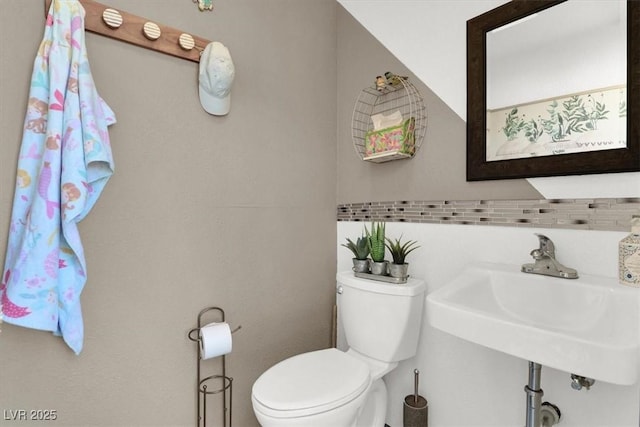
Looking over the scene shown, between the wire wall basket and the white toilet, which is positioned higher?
the wire wall basket

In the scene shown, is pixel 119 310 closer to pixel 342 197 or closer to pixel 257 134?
pixel 257 134

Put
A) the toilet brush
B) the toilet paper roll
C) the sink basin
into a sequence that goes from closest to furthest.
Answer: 1. the sink basin
2. the toilet paper roll
3. the toilet brush

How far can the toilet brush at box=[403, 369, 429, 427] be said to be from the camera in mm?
1405

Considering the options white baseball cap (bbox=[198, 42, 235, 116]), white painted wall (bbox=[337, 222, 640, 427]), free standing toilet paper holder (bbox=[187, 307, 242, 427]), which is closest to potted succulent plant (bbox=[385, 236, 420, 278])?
white painted wall (bbox=[337, 222, 640, 427])

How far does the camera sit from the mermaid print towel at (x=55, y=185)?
38.3 inches

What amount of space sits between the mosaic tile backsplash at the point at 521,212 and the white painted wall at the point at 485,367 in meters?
0.03

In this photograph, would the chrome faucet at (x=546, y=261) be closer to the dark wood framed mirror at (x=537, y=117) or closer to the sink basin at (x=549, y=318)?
the sink basin at (x=549, y=318)

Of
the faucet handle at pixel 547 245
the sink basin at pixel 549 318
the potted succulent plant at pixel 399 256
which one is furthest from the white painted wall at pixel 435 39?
the potted succulent plant at pixel 399 256

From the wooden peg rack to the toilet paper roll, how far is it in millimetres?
1124

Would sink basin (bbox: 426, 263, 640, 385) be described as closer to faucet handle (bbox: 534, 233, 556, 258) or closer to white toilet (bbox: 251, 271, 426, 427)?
faucet handle (bbox: 534, 233, 556, 258)

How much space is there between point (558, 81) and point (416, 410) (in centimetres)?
141

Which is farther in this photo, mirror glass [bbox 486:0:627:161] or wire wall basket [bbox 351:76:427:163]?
wire wall basket [bbox 351:76:427:163]

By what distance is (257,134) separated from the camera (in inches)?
→ 61.8

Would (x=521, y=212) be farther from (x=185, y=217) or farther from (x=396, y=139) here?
(x=185, y=217)
